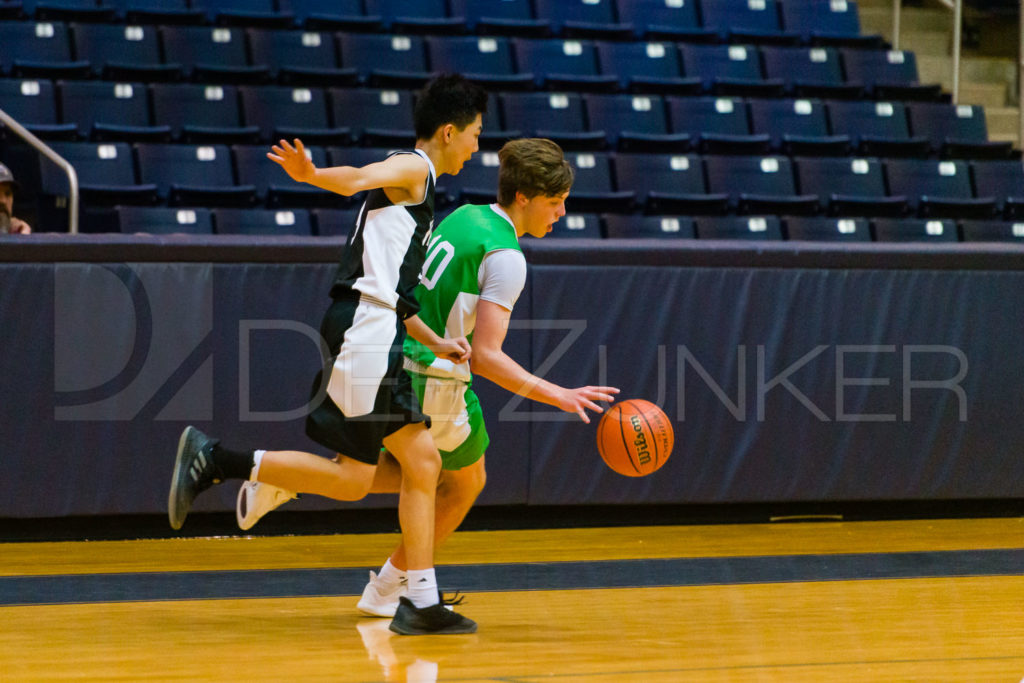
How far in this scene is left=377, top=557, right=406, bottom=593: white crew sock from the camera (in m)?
4.11

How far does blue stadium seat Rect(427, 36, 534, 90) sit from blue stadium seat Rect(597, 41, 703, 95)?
0.89 metres

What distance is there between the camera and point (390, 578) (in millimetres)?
4109

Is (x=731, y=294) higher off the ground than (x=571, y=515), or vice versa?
(x=731, y=294)

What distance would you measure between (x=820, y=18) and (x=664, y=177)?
3.32 meters

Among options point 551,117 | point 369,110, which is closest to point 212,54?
point 369,110

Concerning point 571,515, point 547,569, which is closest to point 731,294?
point 571,515

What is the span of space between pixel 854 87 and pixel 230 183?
543 centimetres

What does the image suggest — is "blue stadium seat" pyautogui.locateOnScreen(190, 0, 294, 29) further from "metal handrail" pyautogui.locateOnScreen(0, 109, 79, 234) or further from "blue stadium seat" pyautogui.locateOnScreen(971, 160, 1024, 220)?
"blue stadium seat" pyautogui.locateOnScreen(971, 160, 1024, 220)

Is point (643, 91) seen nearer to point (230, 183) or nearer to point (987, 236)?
point (987, 236)

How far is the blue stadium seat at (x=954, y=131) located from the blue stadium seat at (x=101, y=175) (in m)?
6.39

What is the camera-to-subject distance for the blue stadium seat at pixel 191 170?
843cm

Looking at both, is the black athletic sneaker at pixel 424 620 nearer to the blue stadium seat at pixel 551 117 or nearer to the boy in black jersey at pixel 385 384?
the boy in black jersey at pixel 385 384

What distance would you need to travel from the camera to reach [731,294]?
251 inches

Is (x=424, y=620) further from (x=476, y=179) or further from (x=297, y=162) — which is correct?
(x=476, y=179)
